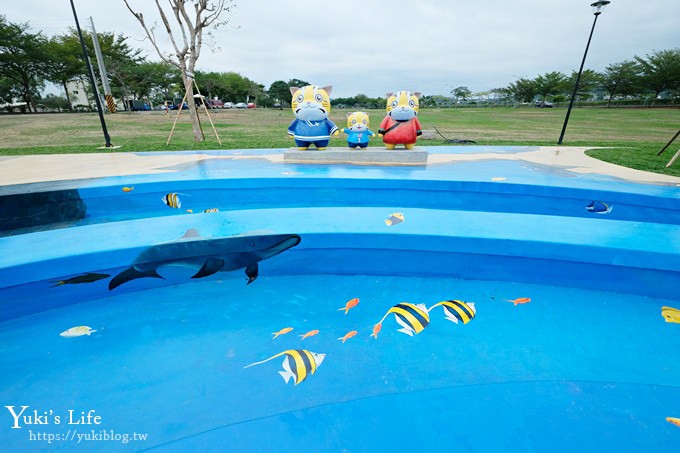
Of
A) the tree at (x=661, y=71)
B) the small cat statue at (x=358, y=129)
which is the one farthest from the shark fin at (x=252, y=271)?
the tree at (x=661, y=71)

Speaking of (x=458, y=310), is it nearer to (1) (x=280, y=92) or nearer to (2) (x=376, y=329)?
(2) (x=376, y=329)

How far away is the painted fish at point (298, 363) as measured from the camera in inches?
76.9

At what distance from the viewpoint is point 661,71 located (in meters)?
42.4

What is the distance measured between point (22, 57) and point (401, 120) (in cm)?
4724

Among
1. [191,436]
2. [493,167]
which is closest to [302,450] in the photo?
[191,436]

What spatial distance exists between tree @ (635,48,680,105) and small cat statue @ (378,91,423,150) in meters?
57.3

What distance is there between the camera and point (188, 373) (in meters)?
2.00

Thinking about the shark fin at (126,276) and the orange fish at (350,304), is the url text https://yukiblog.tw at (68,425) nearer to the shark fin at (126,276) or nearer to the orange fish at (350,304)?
the shark fin at (126,276)

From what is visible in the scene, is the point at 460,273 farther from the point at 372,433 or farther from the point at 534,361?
the point at 372,433

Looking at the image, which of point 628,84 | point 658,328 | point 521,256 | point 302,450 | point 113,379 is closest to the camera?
point 302,450

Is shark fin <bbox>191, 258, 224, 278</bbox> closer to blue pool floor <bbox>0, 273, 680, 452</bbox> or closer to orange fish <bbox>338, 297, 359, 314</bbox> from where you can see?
blue pool floor <bbox>0, 273, 680, 452</bbox>

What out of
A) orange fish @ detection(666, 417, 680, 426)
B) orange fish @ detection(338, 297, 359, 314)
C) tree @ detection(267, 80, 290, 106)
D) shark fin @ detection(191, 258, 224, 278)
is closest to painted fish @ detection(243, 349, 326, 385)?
orange fish @ detection(338, 297, 359, 314)

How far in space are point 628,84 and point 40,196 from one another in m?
64.5

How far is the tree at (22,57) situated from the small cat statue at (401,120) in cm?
4664
